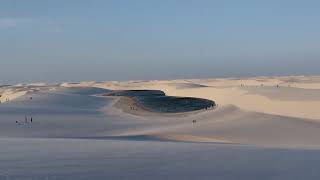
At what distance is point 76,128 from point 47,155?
1594 centimetres

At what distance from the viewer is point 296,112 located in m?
31.2

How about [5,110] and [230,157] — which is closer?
[230,157]

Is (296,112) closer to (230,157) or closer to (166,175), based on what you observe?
(230,157)

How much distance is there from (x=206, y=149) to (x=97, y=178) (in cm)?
430

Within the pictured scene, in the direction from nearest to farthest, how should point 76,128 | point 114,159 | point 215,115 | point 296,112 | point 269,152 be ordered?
point 114,159 < point 269,152 < point 76,128 < point 296,112 < point 215,115

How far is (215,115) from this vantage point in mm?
33781

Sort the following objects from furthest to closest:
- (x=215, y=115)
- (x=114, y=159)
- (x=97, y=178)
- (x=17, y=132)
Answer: (x=215, y=115) → (x=17, y=132) → (x=114, y=159) → (x=97, y=178)

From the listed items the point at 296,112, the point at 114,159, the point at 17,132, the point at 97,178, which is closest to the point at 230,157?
the point at 114,159

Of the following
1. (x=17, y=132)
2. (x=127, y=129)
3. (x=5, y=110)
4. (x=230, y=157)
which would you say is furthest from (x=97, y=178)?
(x=5, y=110)

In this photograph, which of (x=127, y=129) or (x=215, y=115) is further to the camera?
(x=215, y=115)

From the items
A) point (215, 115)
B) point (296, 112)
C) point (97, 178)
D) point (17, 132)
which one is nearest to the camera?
point (97, 178)

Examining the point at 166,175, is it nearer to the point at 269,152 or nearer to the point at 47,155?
the point at 47,155

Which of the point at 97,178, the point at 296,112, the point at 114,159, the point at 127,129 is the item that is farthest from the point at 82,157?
the point at 296,112

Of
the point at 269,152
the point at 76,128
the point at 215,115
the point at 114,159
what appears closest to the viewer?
the point at 114,159
